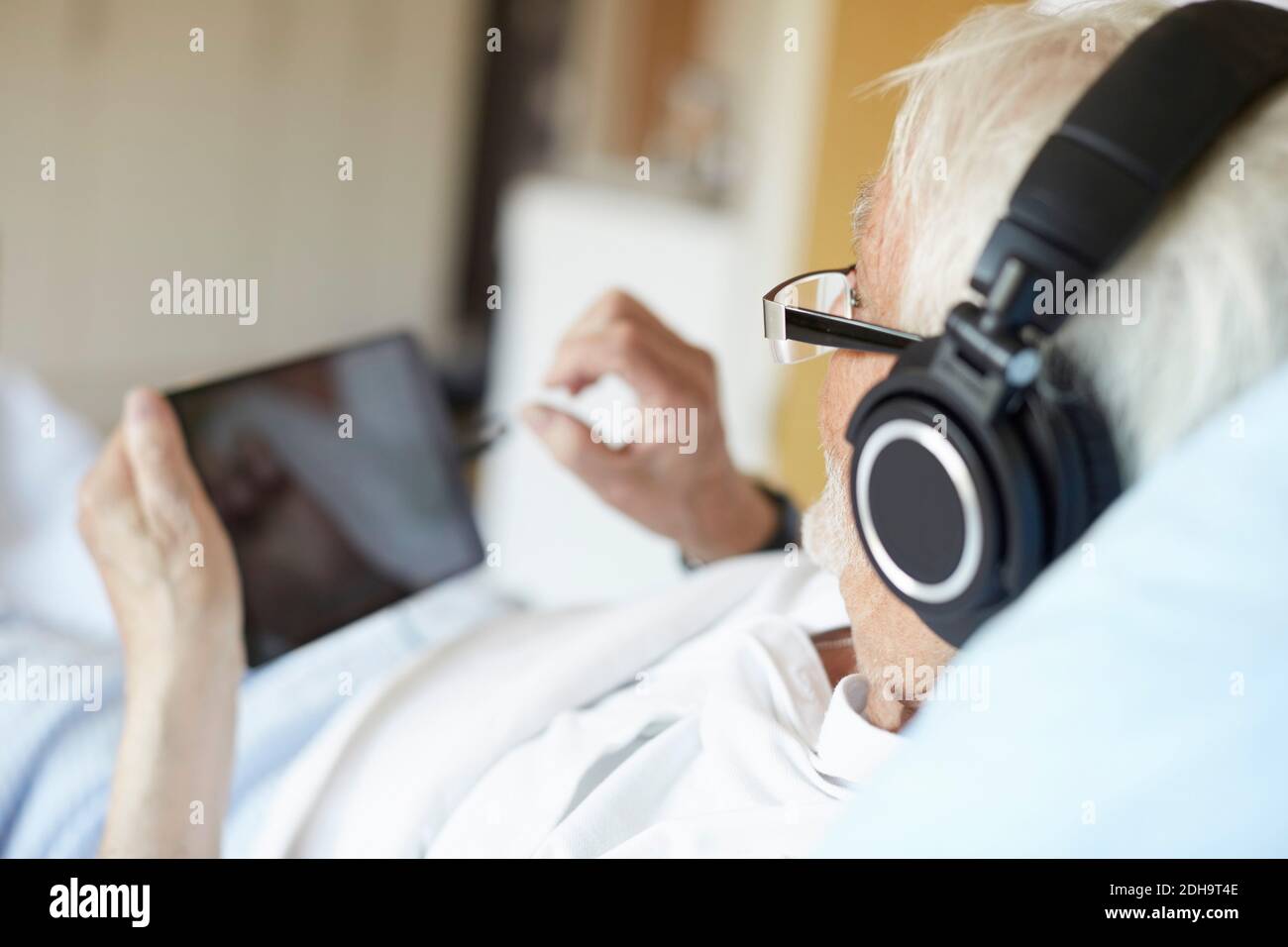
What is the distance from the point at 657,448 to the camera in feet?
3.00


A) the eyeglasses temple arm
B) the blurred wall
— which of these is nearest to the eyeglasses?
the eyeglasses temple arm

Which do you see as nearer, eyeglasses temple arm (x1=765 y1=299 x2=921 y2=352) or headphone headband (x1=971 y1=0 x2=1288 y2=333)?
headphone headband (x1=971 y1=0 x2=1288 y2=333)

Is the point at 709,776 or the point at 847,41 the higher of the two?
the point at 847,41

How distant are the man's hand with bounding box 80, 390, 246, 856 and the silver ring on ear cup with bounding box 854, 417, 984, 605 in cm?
45

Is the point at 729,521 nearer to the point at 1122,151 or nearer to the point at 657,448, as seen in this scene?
the point at 657,448

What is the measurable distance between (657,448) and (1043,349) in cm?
50

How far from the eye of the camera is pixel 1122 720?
0.43 meters

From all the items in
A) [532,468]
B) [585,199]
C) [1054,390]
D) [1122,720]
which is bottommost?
[532,468]

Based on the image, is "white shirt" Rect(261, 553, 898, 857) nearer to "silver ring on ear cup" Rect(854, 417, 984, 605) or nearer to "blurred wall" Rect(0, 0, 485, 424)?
"silver ring on ear cup" Rect(854, 417, 984, 605)

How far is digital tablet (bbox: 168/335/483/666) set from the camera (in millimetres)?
788

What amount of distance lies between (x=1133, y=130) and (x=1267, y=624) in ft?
0.58

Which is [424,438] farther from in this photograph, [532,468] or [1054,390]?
[532,468]

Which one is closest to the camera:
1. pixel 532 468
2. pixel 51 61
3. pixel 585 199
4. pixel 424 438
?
pixel 424 438
